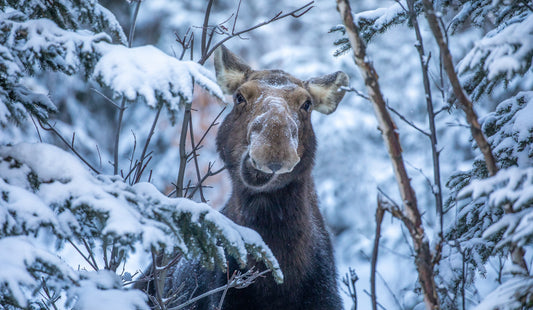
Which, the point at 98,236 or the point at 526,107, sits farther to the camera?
A: the point at 526,107

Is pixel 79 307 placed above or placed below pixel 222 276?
below

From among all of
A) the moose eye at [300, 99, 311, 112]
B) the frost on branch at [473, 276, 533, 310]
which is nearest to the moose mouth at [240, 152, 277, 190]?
the moose eye at [300, 99, 311, 112]

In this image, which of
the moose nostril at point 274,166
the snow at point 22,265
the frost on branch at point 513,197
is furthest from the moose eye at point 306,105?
the snow at point 22,265

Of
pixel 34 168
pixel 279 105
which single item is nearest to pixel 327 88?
pixel 279 105

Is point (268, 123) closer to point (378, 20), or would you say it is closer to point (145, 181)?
point (145, 181)

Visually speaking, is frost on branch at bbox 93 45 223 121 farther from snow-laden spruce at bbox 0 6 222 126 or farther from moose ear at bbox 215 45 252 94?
moose ear at bbox 215 45 252 94

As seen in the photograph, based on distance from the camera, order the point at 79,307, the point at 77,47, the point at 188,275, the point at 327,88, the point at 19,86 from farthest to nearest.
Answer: the point at 327,88 → the point at 188,275 → the point at 19,86 → the point at 77,47 → the point at 79,307

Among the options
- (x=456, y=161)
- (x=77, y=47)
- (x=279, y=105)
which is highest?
(x=456, y=161)

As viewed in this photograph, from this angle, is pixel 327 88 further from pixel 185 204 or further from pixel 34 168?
pixel 34 168

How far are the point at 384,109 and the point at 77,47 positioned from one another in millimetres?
1629

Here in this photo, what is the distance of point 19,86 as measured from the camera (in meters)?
3.00

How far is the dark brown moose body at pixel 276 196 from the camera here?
12.3ft

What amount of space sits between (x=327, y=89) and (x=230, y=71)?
39.0 inches

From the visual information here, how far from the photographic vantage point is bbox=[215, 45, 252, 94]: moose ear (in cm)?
507
